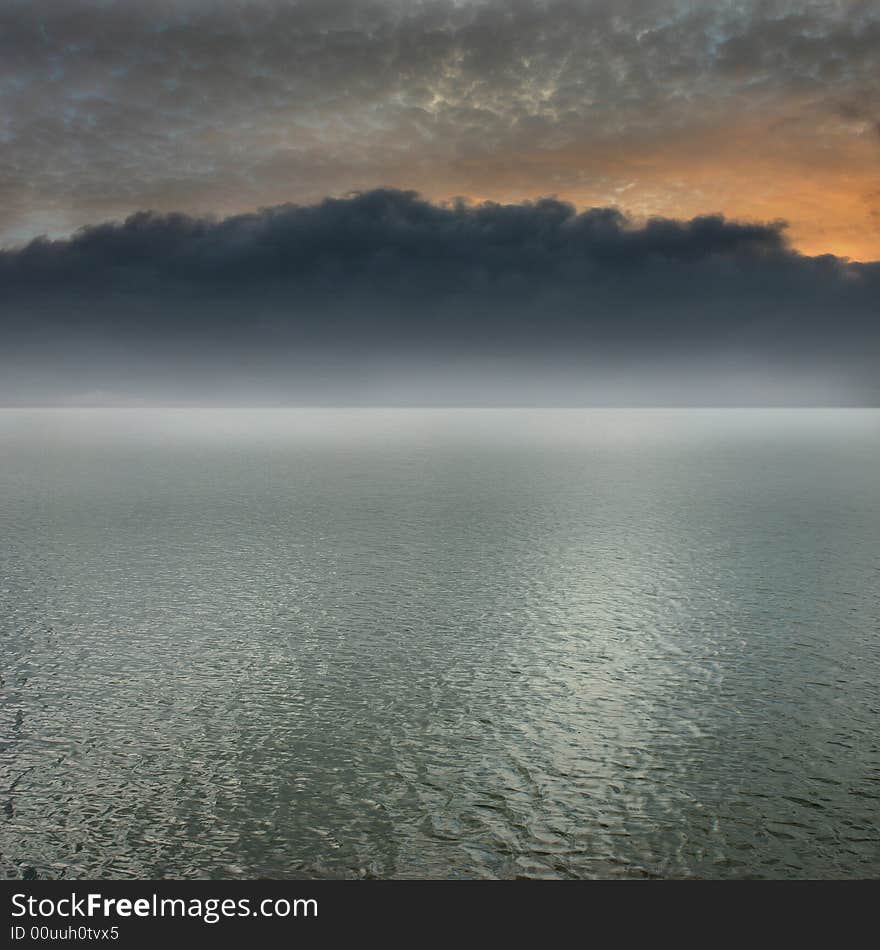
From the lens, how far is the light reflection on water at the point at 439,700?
15289 millimetres

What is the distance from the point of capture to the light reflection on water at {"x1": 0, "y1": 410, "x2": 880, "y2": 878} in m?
15.3

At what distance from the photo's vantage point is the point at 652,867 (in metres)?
14.6

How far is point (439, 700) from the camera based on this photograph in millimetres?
22406

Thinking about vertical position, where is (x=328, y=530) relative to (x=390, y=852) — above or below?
above

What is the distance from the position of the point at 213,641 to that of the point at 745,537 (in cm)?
3237

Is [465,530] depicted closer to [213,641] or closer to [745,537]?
[745,537]

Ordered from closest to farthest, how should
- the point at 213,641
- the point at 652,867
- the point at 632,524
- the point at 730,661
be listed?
the point at 652,867 → the point at 730,661 → the point at 213,641 → the point at 632,524

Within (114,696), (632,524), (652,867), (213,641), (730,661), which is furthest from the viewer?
(632,524)
